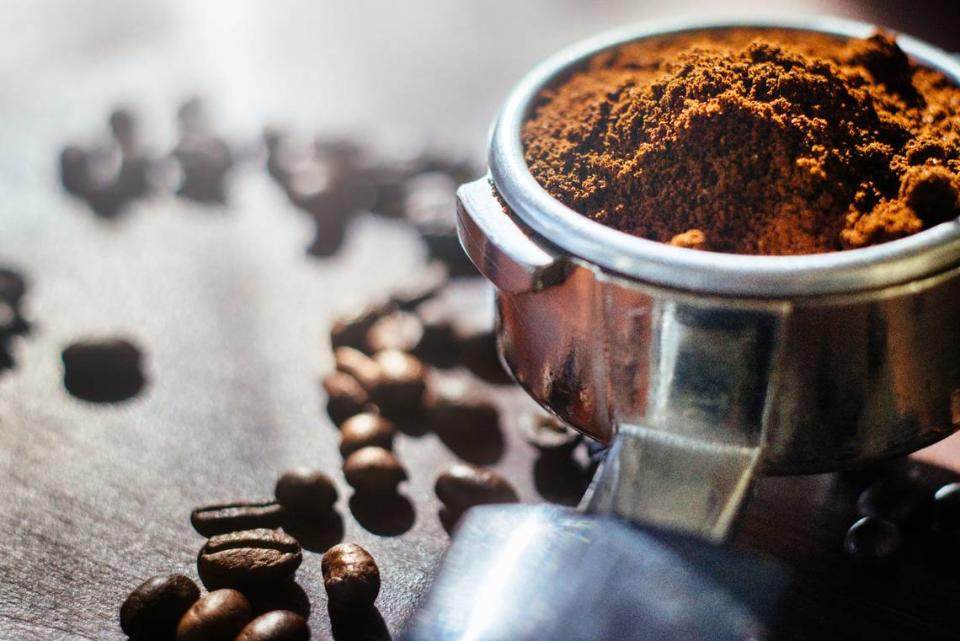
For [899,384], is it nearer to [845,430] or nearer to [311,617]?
[845,430]

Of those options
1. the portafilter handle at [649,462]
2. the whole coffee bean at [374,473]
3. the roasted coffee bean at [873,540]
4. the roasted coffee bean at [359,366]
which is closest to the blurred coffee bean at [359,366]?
the roasted coffee bean at [359,366]

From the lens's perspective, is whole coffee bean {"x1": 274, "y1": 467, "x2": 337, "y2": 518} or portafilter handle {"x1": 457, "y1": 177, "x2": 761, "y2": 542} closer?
portafilter handle {"x1": 457, "y1": 177, "x2": 761, "y2": 542}

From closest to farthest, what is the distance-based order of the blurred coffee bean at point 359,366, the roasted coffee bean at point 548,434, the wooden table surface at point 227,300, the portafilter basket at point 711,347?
the portafilter basket at point 711,347 → the wooden table surface at point 227,300 → the roasted coffee bean at point 548,434 → the blurred coffee bean at point 359,366

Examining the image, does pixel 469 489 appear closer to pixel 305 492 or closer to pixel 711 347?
pixel 305 492

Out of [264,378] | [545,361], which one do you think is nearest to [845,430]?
[545,361]

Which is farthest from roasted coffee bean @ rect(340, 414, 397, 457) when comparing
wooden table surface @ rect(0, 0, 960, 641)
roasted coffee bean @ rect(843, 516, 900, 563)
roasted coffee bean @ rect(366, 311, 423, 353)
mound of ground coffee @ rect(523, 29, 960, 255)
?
roasted coffee bean @ rect(843, 516, 900, 563)

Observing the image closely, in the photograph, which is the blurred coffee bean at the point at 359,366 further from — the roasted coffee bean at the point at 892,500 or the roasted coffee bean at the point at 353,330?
the roasted coffee bean at the point at 892,500

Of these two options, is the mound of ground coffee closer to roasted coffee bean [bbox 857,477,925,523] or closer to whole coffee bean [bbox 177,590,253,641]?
roasted coffee bean [bbox 857,477,925,523]
